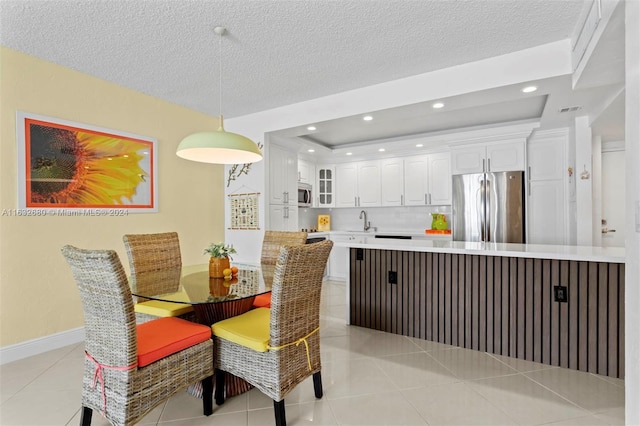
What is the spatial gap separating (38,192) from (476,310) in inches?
155

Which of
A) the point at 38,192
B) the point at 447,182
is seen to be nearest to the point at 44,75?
the point at 38,192

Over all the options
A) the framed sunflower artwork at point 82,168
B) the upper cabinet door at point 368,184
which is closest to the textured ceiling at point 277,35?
the framed sunflower artwork at point 82,168

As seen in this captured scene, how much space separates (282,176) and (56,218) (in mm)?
2630

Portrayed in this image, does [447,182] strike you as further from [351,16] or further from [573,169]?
[351,16]

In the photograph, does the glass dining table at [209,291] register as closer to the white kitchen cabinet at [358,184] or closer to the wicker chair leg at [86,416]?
the wicker chair leg at [86,416]

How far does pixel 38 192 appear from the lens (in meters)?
2.81

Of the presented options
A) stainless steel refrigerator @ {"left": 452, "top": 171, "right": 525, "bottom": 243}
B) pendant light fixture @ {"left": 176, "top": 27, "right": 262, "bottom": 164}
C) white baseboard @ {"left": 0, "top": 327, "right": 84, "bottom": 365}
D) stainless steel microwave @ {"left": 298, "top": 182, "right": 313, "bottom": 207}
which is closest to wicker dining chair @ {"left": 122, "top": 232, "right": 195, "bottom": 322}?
pendant light fixture @ {"left": 176, "top": 27, "right": 262, "bottom": 164}

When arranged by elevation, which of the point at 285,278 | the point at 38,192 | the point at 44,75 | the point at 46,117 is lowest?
the point at 285,278

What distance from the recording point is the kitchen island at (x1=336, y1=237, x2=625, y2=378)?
2311 millimetres

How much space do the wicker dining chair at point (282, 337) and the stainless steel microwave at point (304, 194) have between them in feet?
12.2

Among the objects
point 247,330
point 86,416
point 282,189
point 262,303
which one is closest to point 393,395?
point 247,330

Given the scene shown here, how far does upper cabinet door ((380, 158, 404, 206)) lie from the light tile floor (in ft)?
10.4

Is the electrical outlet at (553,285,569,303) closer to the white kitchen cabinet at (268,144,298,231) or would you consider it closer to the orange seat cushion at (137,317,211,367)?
the orange seat cushion at (137,317,211,367)

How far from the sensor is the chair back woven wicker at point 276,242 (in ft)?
9.81
